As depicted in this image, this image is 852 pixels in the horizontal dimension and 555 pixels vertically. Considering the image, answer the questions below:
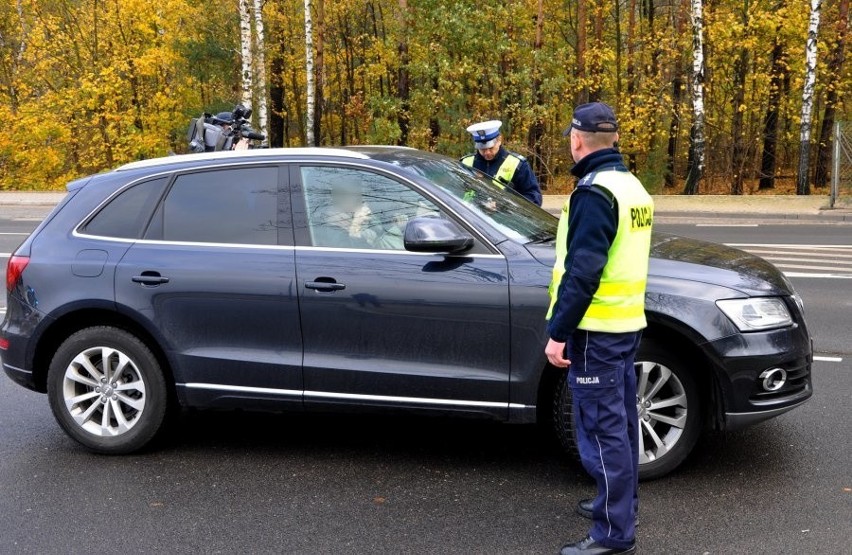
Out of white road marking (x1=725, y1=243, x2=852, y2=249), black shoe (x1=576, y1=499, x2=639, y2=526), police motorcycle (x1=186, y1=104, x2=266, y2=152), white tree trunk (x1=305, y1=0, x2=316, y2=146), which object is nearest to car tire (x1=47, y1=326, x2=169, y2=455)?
black shoe (x1=576, y1=499, x2=639, y2=526)

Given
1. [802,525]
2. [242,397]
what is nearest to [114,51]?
[242,397]

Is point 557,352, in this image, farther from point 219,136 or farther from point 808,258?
point 808,258

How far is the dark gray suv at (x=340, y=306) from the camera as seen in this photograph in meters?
4.37

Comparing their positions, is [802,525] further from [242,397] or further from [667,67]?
[667,67]

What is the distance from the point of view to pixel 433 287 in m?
4.49

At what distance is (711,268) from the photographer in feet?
14.5

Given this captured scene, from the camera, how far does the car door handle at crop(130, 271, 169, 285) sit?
16.0ft

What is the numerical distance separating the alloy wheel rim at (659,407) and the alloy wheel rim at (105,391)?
2.73 m

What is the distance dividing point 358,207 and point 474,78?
22098 millimetres


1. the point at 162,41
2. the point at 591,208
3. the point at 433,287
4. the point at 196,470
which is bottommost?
the point at 196,470

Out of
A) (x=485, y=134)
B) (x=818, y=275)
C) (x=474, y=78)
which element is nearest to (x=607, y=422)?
(x=485, y=134)

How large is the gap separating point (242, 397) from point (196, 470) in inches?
18.9

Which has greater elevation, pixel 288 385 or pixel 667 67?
pixel 667 67

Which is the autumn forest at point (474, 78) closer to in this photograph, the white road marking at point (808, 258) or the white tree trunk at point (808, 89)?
the white tree trunk at point (808, 89)
